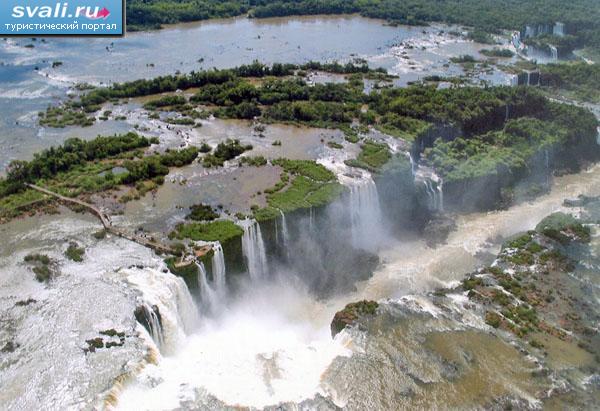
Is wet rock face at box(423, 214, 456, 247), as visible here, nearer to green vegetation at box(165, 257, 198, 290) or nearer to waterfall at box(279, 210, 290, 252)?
waterfall at box(279, 210, 290, 252)

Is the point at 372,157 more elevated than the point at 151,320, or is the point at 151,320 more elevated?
the point at 372,157

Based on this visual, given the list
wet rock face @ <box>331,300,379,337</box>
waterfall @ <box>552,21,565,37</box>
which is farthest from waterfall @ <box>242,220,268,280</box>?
waterfall @ <box>552,21,565,37</box>

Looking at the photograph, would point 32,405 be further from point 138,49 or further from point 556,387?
point 138,49

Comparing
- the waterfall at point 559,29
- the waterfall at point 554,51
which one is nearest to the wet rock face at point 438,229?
the waterfall at point 554,51

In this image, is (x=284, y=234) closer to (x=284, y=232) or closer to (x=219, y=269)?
(x=284, y=232)

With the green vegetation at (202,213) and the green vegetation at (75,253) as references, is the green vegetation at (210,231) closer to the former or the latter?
the green vegetation at (202,213)

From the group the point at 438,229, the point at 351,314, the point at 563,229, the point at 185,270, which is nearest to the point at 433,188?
the point at 438,229
